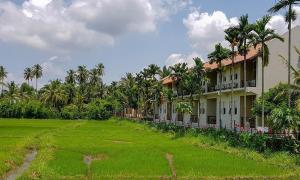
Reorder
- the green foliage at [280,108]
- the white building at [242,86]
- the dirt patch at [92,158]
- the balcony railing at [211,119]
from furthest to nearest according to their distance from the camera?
the balcony railing at [211,119]
the white building at [242,86]
the green foliage at [280,108]
the dirt patch at [92,158]

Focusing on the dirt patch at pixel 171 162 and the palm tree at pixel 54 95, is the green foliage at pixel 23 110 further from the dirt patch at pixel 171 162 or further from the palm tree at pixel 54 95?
the dirt patch at pixel 171 162

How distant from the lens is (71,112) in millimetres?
116875

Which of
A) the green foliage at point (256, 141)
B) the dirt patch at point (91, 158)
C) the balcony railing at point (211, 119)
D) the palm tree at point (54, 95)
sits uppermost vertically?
the palm tree at point (54, 95)

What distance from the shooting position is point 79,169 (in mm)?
23578

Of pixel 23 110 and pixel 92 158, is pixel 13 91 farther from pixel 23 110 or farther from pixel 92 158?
pixel 92 158

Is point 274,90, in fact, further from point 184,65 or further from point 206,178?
A: point 206,178

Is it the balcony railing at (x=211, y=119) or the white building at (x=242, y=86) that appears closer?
the white building at (x=242, y=86)

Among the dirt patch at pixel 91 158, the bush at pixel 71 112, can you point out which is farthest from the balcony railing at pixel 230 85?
the bush at pixel 71 112

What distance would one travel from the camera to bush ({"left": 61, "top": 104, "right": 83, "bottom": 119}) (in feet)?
381

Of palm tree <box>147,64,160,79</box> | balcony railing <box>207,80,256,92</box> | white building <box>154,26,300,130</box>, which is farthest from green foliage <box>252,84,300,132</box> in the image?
palm tree <box>147,64,160,79</box>

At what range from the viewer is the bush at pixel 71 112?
116 metres

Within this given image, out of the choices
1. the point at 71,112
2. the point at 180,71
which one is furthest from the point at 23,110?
the point at 180,71

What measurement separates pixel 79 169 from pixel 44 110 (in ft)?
304

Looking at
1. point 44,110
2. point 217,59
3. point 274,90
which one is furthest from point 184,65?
point 44,110
